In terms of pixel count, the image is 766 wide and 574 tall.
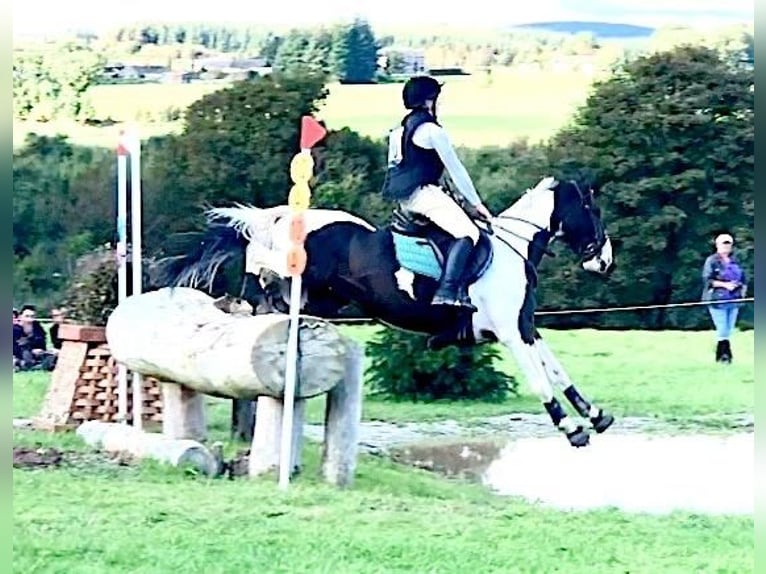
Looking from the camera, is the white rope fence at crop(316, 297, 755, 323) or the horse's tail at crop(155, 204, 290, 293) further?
the white rope fence at crop(316, 297, 755, 323)

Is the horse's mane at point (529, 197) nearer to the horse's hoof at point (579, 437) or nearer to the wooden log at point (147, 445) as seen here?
the horse's hoof at point (579, 437)

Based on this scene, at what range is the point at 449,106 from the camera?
7270mm

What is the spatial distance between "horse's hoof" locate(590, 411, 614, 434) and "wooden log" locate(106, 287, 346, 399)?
1163 millimetres

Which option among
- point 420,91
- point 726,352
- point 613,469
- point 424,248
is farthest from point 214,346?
point 726,352

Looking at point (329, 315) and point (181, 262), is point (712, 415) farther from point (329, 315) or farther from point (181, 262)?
point (181, 262)

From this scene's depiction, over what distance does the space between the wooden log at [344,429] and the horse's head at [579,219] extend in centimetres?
99

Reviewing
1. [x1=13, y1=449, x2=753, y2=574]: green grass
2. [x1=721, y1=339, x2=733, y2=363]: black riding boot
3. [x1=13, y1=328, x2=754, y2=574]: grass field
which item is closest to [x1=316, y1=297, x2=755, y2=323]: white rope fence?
[x1=721, y1=339, x2=733, y2=363]: black riding boot

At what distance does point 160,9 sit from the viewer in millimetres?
6680

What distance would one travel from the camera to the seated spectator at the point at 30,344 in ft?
24.1

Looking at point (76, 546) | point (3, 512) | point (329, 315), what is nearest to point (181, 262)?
point (329, 315)

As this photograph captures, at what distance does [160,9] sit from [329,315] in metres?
1.34

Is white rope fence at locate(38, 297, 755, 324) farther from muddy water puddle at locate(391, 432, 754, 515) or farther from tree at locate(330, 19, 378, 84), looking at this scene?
tree at locate(330, 19, 378, 84)

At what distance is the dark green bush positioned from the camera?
7.76 m

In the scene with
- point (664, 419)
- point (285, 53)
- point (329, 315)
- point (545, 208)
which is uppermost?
point (285, 53)
